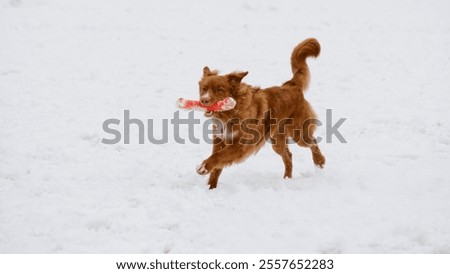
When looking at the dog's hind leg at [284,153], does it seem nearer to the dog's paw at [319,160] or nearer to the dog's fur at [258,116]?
the dog's fur at [258,116]

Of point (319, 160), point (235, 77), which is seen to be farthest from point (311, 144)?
point (235, 77)

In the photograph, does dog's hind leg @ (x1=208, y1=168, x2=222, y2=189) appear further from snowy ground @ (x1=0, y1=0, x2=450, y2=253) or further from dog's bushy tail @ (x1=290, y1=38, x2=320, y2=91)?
dog's bushy tail @ (x1=290, y1=38, x2=320, y2=91)

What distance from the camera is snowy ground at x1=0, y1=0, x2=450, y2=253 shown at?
4.40 m

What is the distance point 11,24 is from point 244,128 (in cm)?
1219

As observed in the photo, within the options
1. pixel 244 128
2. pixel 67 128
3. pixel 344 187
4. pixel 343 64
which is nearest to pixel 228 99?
pixel 244 128

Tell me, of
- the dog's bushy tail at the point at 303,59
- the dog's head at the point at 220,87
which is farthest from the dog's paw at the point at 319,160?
the dog's head at the point at 220,87

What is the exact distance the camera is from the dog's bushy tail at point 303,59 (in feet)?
22.8

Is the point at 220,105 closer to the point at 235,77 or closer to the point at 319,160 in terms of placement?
the point at 235,77

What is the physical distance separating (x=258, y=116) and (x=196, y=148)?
1.94 metres

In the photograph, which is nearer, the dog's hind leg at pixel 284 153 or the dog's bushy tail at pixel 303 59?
the dog's hind leg at pixel 284 153

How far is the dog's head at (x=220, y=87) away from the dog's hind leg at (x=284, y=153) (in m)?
1.16

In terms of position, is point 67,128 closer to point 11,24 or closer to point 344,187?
point 344,187

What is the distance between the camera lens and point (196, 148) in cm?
774

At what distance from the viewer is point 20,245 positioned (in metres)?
3.99
